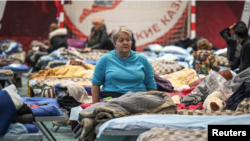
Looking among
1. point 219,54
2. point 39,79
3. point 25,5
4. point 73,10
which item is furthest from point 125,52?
point 25,5

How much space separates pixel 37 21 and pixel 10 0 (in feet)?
2.93

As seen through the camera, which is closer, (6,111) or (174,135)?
(174,135)

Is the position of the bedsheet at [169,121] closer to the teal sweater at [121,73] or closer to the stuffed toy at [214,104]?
the stuffed toy at [214,104]

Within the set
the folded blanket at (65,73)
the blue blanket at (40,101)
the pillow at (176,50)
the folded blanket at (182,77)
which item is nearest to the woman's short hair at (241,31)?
the folded blanket at (182,77)

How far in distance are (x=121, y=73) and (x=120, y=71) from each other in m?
0.02

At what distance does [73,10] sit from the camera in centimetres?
1163

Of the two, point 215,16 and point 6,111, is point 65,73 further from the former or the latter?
point 215,16

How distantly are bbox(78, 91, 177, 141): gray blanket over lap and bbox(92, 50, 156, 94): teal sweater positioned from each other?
0.61m

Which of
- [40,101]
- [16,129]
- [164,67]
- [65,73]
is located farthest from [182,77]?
[16,129]

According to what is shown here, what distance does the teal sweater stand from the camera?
421 cm

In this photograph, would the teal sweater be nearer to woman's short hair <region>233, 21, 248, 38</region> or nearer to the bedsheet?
the bedsheet

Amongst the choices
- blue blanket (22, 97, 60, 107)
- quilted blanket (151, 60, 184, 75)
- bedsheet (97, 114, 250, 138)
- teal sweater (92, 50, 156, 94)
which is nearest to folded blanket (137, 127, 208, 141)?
bedsheet (97, 114, 250, 138)

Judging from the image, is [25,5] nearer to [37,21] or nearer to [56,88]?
[37,21]

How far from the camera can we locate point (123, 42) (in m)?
4.20
